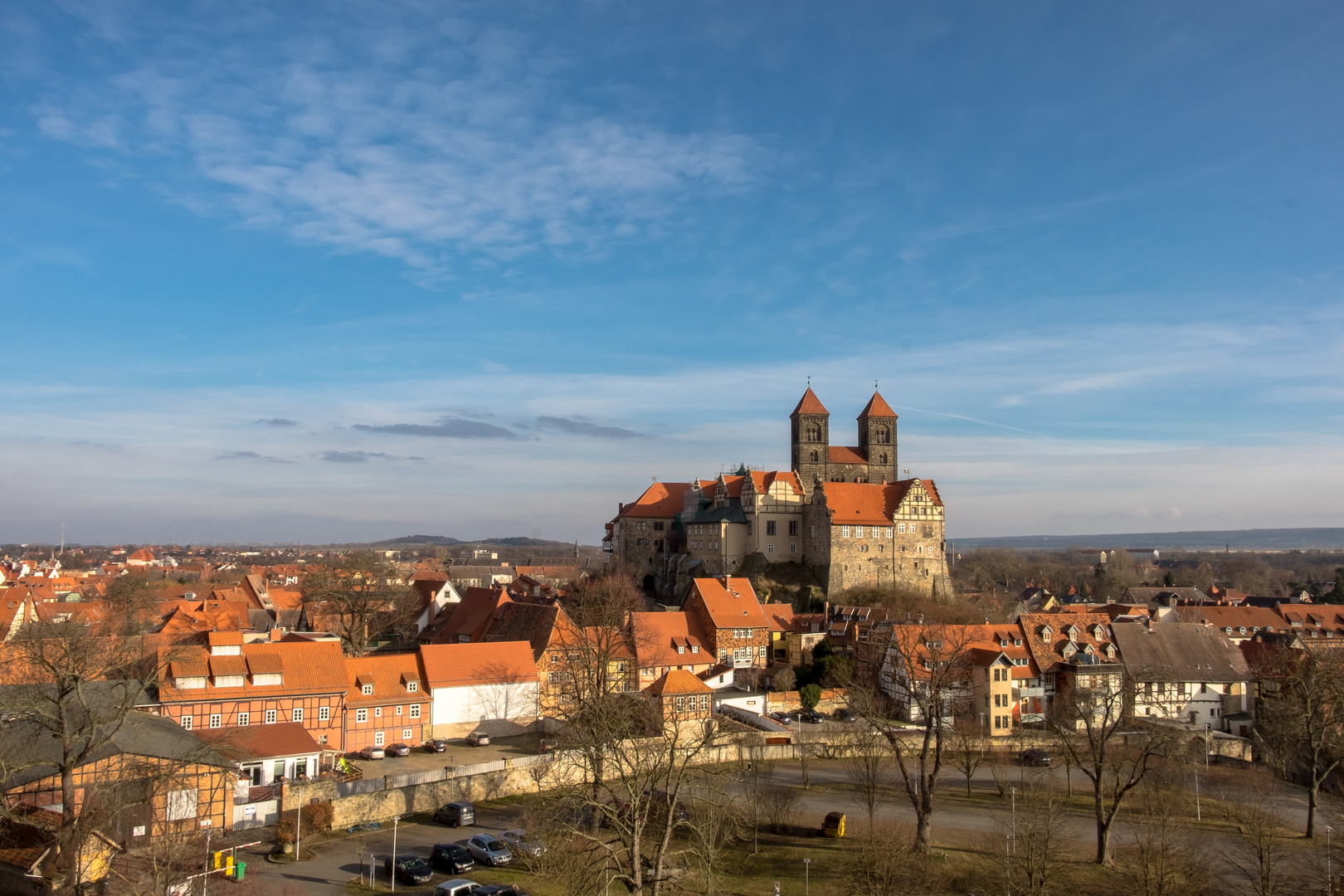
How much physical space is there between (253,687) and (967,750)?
28.8 meters

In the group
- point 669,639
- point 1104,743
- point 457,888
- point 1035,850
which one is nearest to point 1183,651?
point 1104,743

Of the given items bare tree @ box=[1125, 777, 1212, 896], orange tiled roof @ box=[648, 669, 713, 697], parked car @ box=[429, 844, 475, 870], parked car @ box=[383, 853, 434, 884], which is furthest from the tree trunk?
parked car @ box=[383, 853, 434, 884]

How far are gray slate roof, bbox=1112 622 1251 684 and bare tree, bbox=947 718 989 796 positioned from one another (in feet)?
47.9

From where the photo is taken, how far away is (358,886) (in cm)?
2494

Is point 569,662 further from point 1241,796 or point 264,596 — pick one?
point 264,596

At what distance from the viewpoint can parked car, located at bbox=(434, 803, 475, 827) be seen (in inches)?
1207

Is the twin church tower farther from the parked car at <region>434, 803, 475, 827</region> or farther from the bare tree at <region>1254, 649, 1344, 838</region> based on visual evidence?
the parked car at <region>434, 803, 475, 827</region>

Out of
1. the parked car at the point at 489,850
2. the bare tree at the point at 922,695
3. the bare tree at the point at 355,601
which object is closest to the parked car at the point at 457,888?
the parked car at the point at 489,850

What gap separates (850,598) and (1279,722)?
96.7 feet

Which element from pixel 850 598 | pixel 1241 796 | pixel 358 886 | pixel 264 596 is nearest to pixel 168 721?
pixel 358 886

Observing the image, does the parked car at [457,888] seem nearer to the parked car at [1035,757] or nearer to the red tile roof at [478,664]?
the red tile roof at [478,664]

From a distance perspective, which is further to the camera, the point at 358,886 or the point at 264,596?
the point at 264,596

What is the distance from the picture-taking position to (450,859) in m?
26.5

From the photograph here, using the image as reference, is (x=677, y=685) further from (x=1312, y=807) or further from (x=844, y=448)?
(x=844, y=448)
